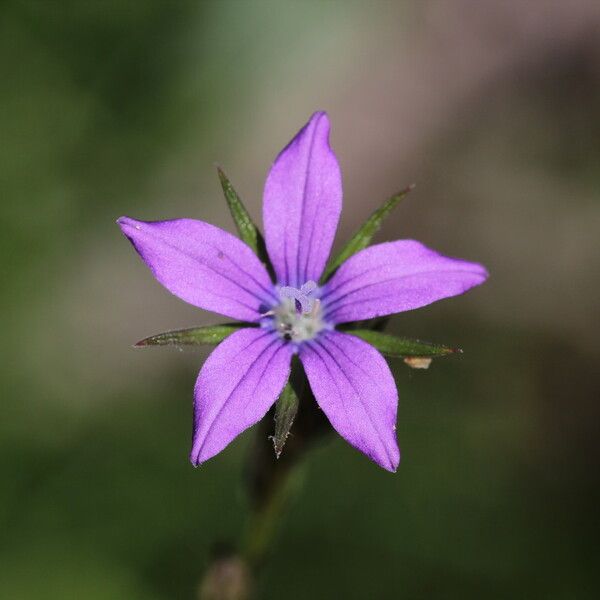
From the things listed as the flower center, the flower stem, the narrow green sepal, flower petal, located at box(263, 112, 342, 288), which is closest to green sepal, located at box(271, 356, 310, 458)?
the narrow green sepal

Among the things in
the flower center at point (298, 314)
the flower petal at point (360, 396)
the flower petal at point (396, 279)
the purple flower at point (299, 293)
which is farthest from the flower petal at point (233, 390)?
the flower petal at point (396, 279)

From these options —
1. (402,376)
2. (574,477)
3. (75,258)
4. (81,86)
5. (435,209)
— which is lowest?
(574,477)

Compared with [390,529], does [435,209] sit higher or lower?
higher

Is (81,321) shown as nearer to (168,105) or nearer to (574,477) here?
(168,105)

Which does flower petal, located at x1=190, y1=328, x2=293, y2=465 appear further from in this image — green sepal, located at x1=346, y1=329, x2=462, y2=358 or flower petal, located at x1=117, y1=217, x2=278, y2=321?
green sepal, located at x1=346, y1=329, x2=462, y2=358

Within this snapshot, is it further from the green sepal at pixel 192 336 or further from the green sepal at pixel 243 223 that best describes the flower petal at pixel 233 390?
the green sepal at pixel 243 223

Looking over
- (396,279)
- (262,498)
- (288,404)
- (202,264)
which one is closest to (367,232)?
(396,279)

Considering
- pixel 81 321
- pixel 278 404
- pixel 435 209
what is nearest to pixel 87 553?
pixel 81 321

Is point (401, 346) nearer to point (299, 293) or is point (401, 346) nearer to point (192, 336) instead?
point (299, 293)
